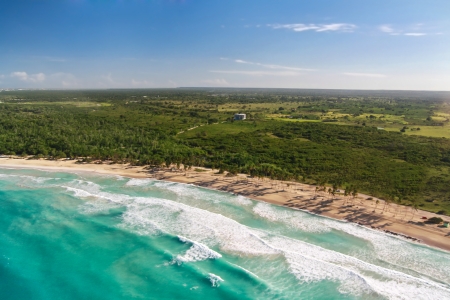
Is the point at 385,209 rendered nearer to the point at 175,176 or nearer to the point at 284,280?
the point at 284,280

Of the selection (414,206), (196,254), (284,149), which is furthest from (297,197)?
(284,149)

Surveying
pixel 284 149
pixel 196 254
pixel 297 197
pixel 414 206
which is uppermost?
pixel 284 149

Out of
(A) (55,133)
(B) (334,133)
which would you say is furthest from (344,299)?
(A) (55,133)

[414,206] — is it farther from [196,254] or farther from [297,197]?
[196,254]

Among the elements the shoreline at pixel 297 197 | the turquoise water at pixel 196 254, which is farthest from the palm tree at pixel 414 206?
the turquoise water at pixel 196 254

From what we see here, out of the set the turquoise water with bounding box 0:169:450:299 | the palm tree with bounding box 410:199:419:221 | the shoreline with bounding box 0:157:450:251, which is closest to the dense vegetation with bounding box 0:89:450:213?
the palm tree with bounding box 410:199:419:221
